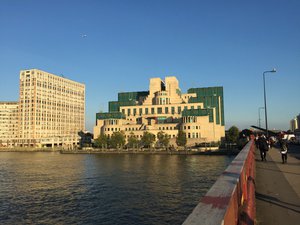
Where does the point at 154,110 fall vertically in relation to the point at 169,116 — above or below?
above

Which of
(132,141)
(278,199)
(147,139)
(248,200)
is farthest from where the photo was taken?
(132,141)

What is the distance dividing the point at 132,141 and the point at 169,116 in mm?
30470

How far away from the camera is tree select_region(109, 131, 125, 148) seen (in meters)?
165

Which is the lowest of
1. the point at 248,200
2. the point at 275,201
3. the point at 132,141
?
the point at 132,141

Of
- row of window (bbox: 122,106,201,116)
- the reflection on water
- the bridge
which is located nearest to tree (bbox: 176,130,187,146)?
row of window (bbox: 122,106,201,116)

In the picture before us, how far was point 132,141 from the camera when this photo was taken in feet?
541

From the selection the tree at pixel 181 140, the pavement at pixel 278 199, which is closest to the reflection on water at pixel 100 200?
the pavement at pixel 278 199

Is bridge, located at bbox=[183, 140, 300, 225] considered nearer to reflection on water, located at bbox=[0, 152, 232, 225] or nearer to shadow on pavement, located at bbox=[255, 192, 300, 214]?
shadow on pavement, located at bbox=[255, 192, 300, 214]

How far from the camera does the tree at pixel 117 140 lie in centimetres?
16525

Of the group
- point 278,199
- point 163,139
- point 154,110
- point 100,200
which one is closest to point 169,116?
point 154,110

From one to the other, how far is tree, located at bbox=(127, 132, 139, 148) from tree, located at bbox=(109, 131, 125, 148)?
4.14 meters

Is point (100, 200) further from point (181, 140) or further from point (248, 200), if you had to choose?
point (181, 140)

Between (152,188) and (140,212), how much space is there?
1358 centimetres

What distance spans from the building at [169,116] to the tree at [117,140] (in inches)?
322
